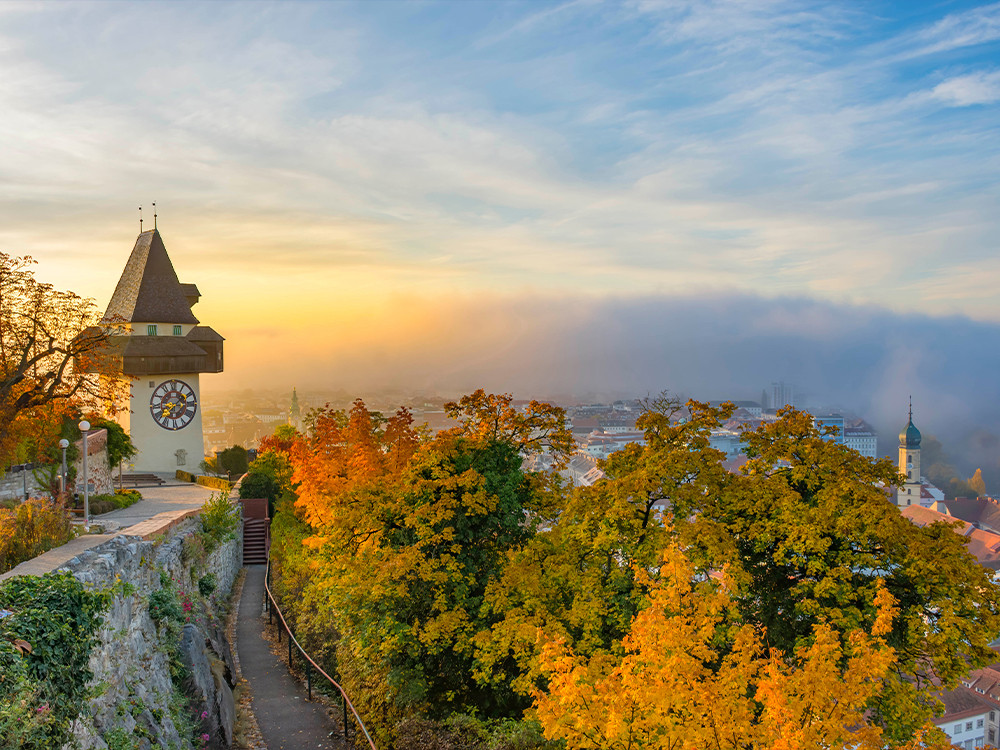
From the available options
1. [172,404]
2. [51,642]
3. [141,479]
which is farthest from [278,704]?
[172,404]

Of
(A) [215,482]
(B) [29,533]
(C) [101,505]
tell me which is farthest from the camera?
(A) [215,482]

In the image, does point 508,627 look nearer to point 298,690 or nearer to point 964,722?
point 298,690

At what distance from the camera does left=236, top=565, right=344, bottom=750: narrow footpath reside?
13.8m

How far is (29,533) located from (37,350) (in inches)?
294

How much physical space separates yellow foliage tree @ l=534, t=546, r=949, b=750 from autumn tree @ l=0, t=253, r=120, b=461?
44.4 ft

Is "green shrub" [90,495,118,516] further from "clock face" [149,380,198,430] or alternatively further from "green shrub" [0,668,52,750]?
"green shrub" [0,668,52,750]

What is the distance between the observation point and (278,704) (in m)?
15.3

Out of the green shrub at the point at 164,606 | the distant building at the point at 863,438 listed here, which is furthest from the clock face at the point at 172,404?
the distant building at the point at 863,438

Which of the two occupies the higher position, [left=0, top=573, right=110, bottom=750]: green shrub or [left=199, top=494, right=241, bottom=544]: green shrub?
[left=0, top=573, right=110, bottom=750]: green shrub

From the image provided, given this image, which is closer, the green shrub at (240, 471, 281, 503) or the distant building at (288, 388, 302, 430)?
the green shrub at (240, 471, 281, 503)

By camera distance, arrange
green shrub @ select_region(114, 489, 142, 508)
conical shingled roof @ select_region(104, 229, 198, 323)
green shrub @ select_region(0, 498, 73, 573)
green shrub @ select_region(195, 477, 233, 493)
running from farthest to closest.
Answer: conical shingled roof @ select_region(104, 229, 198, 323) < green shrub @ select_region(195, 477, 233, 493) < green shrub @ select_region(114, 489, 142, 508) < green shrub @ select_region(0, 498, 73, 573)

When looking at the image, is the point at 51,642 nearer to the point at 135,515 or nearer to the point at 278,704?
the point at 278,704

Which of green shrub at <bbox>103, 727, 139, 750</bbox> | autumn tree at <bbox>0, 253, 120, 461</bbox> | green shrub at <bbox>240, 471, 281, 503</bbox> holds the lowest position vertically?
green shrub at <bbox>240, 471, 281, 503</bbox>

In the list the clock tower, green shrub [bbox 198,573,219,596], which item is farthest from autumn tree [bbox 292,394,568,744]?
the clock tower
